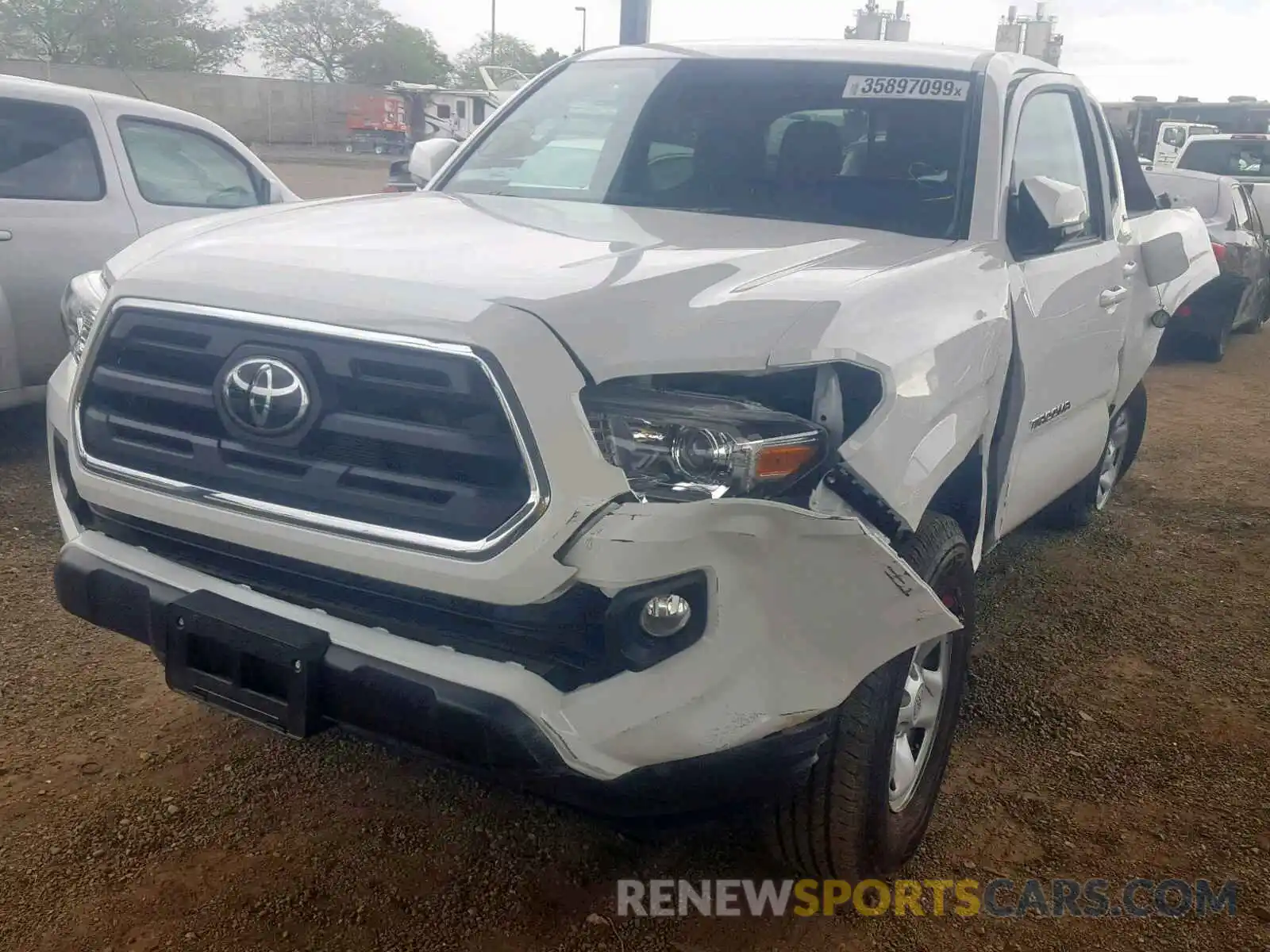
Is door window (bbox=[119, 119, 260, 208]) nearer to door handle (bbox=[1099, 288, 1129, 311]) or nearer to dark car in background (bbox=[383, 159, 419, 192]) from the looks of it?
dark car in background (bbox=[383, 159, 419, 192])

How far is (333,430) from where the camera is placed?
84.5 inches

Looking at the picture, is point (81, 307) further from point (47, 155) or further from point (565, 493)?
point (47, 155)

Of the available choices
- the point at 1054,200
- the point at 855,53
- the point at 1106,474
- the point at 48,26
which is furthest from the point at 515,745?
the point at 48,26

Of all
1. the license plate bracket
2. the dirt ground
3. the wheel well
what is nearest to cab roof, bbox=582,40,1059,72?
the wheel well

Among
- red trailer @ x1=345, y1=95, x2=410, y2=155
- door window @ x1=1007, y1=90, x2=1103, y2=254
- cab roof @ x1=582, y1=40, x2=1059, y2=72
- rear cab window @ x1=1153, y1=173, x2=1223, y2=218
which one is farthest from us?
red trailer @ x1=345, y1=95, x2=410, y2=155

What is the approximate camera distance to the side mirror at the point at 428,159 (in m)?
4.04

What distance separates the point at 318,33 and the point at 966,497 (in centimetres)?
6348

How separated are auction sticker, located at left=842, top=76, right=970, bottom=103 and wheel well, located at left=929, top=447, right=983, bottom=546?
4.01 feet

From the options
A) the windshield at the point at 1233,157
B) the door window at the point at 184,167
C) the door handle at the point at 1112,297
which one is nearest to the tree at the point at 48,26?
the windshield at the point at 1233,157

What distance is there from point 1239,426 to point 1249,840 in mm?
5510

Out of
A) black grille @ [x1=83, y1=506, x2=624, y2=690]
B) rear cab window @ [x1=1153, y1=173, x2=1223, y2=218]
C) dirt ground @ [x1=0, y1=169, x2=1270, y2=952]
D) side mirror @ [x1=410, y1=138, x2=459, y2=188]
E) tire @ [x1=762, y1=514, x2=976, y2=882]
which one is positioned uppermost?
side mirror @ [x1=410, y1=138, x2=459, y2=188]

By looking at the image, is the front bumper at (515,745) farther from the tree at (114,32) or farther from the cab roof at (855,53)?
the tree at (114,32)

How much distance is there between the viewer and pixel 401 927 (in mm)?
2453

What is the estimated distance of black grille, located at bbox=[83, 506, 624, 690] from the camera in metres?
2.05
